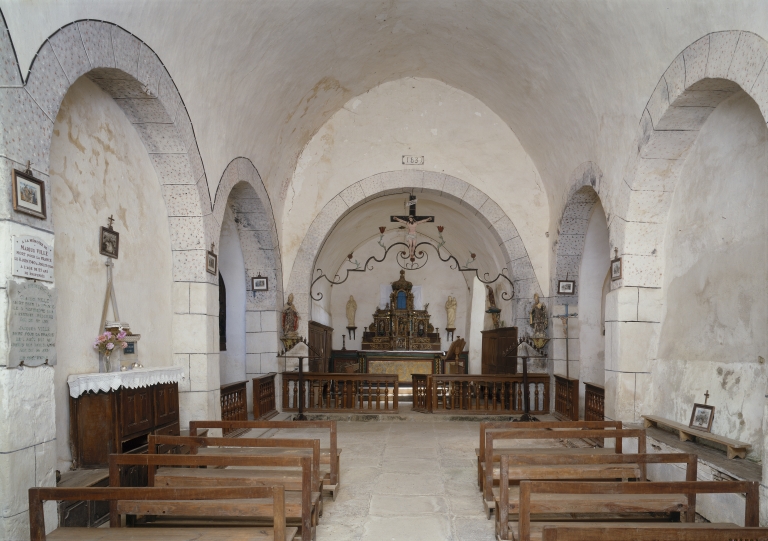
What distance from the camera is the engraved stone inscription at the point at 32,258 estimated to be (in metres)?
3.42

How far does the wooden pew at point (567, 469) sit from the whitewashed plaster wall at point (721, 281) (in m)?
1.08

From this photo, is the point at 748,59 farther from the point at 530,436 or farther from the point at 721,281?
the point at 530,436

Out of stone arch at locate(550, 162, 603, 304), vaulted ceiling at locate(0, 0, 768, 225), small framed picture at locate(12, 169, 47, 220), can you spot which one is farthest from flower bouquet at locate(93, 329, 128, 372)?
stone arch at locate(550, 162, 603, 304)

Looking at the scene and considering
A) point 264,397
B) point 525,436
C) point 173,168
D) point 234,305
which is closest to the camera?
point 525,436

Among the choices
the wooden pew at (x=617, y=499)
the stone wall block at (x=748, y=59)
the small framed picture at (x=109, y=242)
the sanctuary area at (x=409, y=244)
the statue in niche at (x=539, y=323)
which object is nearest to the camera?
the wooden pew at (x=617, y=499)

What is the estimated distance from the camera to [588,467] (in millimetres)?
4602

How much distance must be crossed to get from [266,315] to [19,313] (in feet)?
20.0

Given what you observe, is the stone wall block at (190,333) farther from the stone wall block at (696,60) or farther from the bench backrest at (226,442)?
the stone wall block at (696,60)

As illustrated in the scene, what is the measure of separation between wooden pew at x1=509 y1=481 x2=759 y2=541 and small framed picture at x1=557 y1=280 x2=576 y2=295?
5838 millimetres

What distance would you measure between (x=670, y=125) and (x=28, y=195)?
16.2ft

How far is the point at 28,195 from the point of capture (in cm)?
354

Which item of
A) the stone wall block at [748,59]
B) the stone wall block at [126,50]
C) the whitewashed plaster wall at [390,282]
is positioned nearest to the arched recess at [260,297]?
the stone wall block at [126,50]

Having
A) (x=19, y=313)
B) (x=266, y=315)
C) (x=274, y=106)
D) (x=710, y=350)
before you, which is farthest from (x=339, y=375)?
(x=19, y=313)

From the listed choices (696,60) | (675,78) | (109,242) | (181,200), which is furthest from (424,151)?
(109,242)
